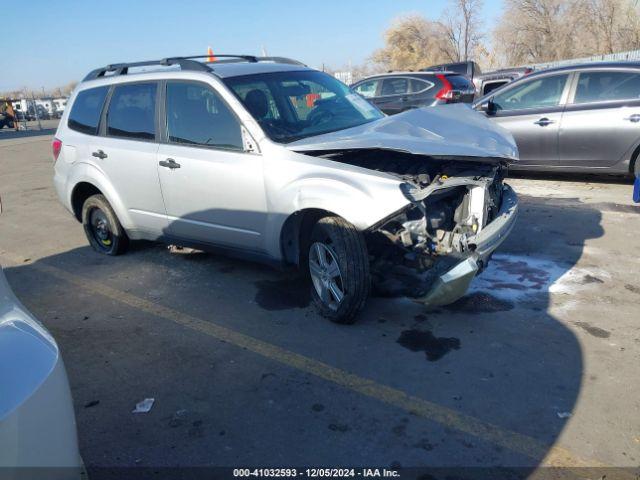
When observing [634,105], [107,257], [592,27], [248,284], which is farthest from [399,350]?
[592,27]

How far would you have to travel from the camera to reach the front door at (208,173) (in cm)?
447

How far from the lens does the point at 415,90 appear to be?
1220 centimetres

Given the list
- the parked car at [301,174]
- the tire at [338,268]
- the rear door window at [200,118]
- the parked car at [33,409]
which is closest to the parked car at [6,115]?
the parked car at [301,174]

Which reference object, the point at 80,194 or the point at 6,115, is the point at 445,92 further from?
the point at 6,115

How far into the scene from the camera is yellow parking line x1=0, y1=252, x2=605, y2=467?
2.75 metres

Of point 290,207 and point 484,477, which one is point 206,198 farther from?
A: point 484,477

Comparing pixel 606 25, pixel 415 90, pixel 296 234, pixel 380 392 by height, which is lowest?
pixel 380 392

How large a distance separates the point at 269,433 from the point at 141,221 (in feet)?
10.3

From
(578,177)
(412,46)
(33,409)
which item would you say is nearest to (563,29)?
(412,46)

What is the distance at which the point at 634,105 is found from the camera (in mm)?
7363

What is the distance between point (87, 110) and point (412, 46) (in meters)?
43.7

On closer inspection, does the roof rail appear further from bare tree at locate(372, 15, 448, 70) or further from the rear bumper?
bare tree at locate(372, 15, 448, 70)

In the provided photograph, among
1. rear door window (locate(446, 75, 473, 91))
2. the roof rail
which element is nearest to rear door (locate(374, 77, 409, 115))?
rear door window (locate(446, 75, 473, 91))

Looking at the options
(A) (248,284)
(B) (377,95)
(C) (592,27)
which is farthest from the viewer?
(C) (592,27)
